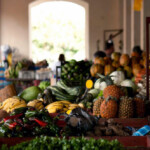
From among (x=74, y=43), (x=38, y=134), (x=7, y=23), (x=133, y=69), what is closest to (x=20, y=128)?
(x=38, y=134)

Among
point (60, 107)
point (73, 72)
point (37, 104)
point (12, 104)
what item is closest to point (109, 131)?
point (60, 107)

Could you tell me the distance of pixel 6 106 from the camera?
10.9 feet

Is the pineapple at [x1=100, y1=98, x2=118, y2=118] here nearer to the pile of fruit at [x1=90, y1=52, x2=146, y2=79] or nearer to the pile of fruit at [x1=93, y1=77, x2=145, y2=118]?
the pile of fruit at [x1=93, y1=77, x2=145, y2=118]

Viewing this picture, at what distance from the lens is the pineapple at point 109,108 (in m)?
2.60

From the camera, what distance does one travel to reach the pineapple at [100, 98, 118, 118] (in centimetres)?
260

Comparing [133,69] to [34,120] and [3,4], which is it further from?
[3,4]

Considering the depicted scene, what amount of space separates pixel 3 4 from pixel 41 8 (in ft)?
18.3

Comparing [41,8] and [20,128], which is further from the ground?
[41,8]

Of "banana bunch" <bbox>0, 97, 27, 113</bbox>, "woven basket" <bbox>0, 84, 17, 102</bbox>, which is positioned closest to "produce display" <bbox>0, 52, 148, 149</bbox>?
"banana bunch" <bbox>0, 97, 27, 113</bbox>

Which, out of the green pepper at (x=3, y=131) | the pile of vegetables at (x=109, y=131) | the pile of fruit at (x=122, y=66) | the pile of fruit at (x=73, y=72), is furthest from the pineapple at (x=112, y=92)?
A: the pile of fruit at (x=122, y=66)

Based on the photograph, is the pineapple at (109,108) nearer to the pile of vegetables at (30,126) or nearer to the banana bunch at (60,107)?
the banana bunch at (60,107)

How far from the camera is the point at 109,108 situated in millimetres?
2605

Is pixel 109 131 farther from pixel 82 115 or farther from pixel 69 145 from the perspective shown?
pixel 69 145

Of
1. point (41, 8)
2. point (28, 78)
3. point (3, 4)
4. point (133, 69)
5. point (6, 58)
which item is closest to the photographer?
point (133, 69)
